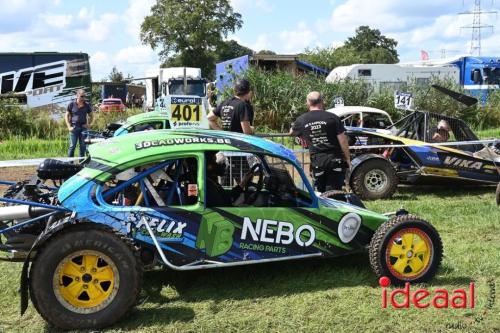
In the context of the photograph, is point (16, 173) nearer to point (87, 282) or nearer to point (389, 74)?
point (87, 282)

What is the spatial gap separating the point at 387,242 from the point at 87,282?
2.54 metres

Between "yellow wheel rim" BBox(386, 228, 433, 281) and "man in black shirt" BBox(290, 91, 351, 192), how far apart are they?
1953 millimetres

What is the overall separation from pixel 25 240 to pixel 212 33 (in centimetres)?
5033

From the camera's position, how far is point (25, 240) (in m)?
4.64

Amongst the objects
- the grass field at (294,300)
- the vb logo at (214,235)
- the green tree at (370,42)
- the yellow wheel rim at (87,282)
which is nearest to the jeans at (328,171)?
the grass field at (294,300)

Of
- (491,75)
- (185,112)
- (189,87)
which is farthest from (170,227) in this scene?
(491,75)

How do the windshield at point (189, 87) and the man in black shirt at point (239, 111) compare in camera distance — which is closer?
the man in black shirt at point (239, 111)

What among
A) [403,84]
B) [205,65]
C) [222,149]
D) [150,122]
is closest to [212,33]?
[205,65]

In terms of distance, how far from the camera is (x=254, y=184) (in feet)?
17.9

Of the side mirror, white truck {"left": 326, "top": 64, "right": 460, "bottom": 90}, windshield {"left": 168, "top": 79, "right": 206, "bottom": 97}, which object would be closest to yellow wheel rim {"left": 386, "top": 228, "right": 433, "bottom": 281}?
white truck {"left": 326, "top": 64, "right": 460, "bottom": 90}

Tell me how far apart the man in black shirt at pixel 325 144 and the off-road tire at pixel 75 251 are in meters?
3.32

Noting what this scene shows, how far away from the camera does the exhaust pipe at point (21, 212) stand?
4.40m

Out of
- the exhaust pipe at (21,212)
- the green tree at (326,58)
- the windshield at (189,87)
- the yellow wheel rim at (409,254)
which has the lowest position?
the yellow wheel rim at (409,254)

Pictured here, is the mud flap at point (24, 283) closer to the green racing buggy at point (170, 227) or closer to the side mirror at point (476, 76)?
the green racing buggy at point (170, 227)
